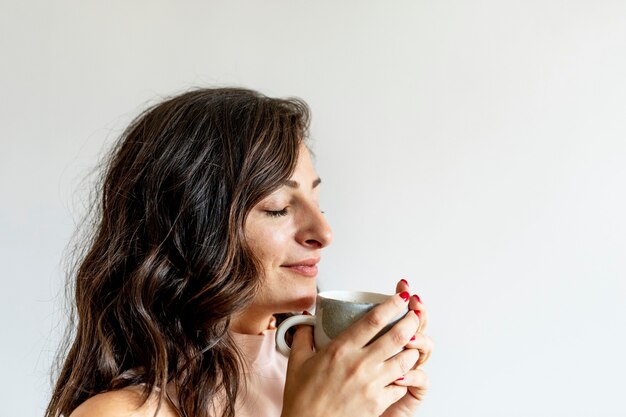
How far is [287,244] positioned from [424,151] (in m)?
0.44

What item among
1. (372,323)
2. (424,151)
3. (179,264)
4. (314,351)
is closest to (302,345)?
(314,351)

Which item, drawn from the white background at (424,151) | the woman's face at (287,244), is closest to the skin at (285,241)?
the woman's face at (287,244)

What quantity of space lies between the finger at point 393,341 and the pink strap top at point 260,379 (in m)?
0.29

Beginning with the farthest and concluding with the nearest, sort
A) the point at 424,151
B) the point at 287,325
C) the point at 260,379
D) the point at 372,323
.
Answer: the point at 424,151 → the point at 260,379 → the point at 287,325 → the point at 372,323

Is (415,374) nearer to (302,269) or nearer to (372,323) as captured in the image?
(372,323)

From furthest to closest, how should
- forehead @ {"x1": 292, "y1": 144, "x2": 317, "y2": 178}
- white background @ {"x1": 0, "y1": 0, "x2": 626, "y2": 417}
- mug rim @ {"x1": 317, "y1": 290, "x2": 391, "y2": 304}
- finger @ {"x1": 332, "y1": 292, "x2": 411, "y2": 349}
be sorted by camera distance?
1. white background @ {"x1": 0, "y1": 0, "x2": 626, "y2": 417}
2. forehead @ {"x1": 292, "y1": 144, "x2": 317, "y2": 178}
3. mug rim @ {"x1": 317, "y1": 290, "x2": 391, "y2": 304}
4. finger @ {"x1": 332, "y1": 292, "x2": 411, "y2": 349}

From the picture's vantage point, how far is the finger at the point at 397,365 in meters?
0.80

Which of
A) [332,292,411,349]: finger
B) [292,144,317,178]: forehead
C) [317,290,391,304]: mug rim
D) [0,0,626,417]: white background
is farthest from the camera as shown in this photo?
[0,0,626,417]: white background

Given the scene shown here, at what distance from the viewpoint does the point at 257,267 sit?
95cm

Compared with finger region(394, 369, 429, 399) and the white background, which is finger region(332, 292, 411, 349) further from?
the white background

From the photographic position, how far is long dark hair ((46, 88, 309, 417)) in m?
0.92

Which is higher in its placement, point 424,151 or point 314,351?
point 424,151

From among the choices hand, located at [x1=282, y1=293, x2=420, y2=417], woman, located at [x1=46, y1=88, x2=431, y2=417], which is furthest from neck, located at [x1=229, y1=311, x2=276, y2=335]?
hand, located at [x1=282, y1=293, x2=420, y2=417]

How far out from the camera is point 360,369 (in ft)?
2.59
